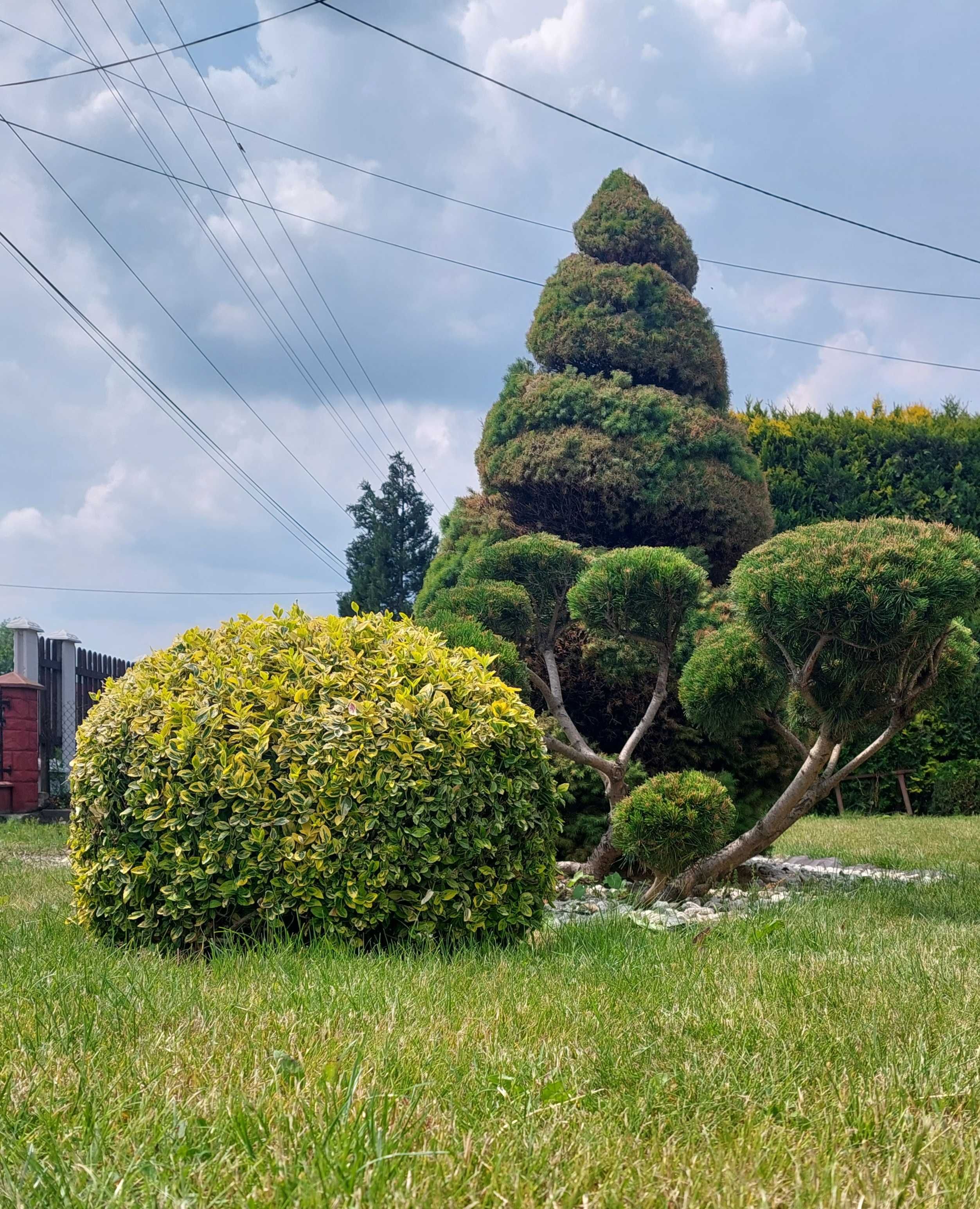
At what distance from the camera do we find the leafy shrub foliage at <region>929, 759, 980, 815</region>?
44.0 ft

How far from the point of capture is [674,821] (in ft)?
18.8

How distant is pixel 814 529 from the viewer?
580cm

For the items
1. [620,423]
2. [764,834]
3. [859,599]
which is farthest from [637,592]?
[620,423]

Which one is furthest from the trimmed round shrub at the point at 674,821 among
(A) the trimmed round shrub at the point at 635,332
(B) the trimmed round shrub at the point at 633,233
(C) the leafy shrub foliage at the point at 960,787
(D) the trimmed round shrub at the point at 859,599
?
(C) the leafy shrub foliage at the point at 960,787

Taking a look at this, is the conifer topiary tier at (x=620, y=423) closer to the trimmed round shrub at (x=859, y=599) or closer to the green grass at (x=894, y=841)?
the green grass at (x=894, y=841)

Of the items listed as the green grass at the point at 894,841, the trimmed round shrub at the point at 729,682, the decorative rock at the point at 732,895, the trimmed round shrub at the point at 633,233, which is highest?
the trimmed round shrub at the point at 633,233

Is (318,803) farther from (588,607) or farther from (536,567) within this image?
(536,567)

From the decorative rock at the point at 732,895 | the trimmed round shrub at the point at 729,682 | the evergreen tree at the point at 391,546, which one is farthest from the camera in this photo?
the evergreen tree at the point at 391,546

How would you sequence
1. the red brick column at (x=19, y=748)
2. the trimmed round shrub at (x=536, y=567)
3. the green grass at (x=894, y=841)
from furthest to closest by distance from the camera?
1. the red brick column at (x=19, y=748)
2. the green grass at (x=894, y=841)
3. the trimmed round shrub at (x=536, y=567)

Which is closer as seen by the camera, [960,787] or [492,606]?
[492,606]

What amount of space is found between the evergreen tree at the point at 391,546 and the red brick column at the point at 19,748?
Result: 14.1 m

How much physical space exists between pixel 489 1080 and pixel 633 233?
1023 cm

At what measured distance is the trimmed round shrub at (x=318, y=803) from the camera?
4020 mm

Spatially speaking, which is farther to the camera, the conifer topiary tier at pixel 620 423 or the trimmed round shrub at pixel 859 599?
the conifer topiary tier at pixel 620 423
